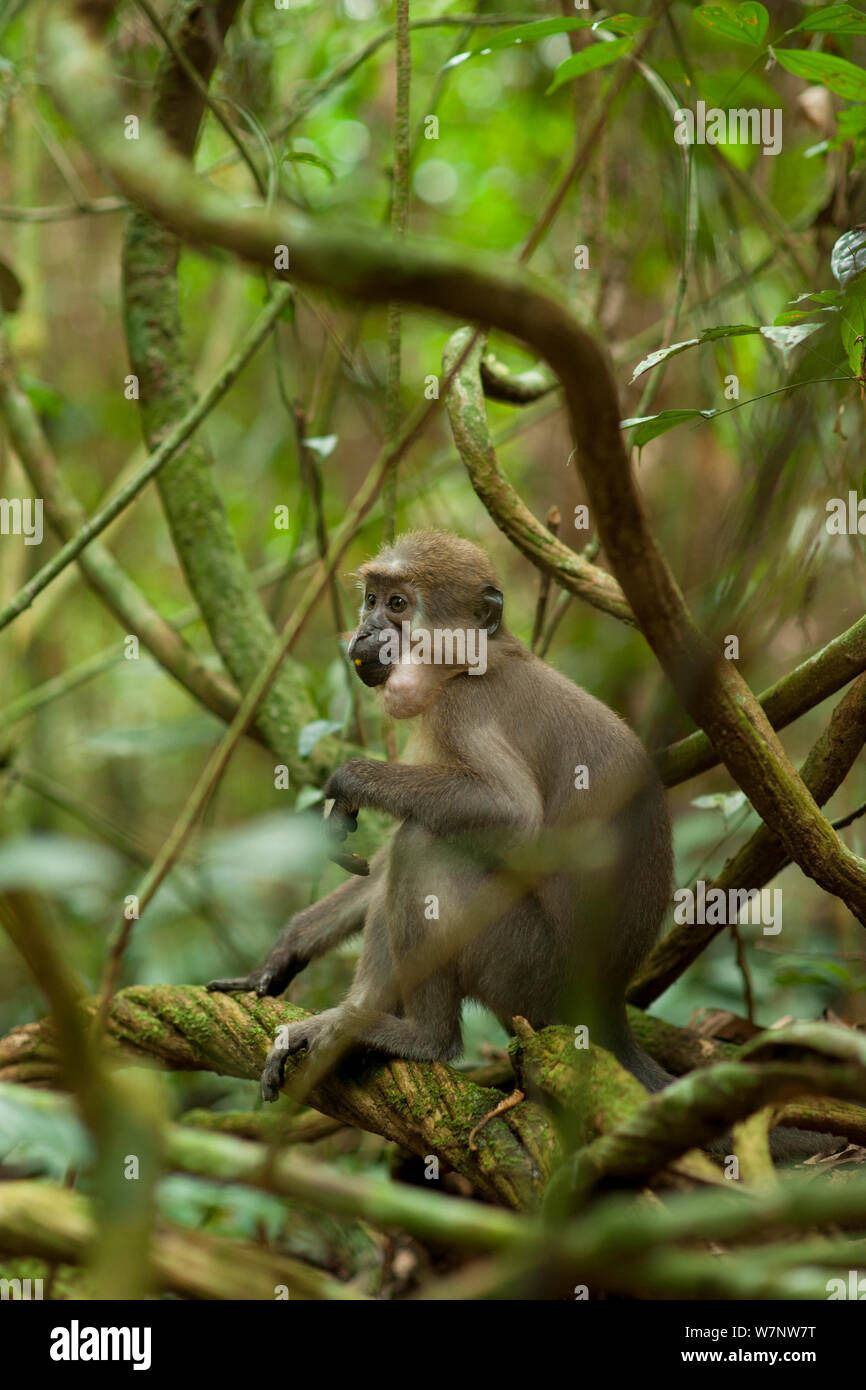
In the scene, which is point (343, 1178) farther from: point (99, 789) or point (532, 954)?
point (99, 789)

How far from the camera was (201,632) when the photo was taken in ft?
36.3

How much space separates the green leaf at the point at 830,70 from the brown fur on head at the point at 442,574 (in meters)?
2.40

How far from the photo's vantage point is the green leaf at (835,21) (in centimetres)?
381

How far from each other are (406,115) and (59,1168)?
16.4 feet

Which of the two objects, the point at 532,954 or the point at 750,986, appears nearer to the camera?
the point at 532,954

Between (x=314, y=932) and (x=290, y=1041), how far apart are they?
88cm

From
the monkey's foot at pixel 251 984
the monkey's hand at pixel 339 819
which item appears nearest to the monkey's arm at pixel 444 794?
the monkey's hand at pixel 339 819

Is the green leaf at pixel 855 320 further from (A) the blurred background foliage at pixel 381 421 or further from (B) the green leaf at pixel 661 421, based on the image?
(B) the green leaf at pixel 661 421

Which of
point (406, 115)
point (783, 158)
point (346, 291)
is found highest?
point (783, 158)

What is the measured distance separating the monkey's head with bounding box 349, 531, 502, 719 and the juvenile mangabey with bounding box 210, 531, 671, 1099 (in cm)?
1

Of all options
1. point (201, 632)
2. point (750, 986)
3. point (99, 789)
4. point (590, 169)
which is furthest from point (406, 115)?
point (99, 789)

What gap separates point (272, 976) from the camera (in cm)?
529

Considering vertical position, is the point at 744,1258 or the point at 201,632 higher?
the point at 201,632

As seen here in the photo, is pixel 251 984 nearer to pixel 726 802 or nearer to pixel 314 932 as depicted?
pixel 314 932
